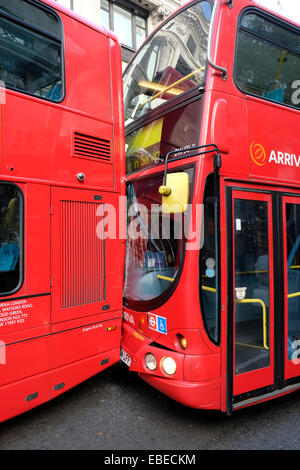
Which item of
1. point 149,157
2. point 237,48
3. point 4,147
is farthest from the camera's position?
point 149,157

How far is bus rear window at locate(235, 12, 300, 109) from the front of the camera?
3.54m

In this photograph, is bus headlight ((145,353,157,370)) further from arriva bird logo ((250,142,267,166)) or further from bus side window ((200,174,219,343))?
arriva bird logo ((250,142,267,166))

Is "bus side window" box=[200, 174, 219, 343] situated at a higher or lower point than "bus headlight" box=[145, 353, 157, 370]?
higher

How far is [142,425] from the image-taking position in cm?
336

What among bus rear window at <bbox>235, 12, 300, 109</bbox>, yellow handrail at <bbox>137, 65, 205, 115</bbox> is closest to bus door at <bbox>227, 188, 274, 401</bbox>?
bus rear window at <bbox>235, 12, 300, 109</bbox>

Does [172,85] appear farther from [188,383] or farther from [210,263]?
[188,383]

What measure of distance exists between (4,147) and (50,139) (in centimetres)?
47

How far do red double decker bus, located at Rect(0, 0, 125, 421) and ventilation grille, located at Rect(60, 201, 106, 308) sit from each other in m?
0.01

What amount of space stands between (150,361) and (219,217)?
1.64 meters

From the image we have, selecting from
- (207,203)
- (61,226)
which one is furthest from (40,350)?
(207,203)

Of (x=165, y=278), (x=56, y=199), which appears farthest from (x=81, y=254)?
(x=165, y=278)

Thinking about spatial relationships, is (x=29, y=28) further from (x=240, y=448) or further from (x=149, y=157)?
(x=240, y=448)

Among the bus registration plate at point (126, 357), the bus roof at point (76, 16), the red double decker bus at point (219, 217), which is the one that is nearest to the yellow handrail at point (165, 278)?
the red double decker bus at point (219, 217)

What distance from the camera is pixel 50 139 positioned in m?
3.26
